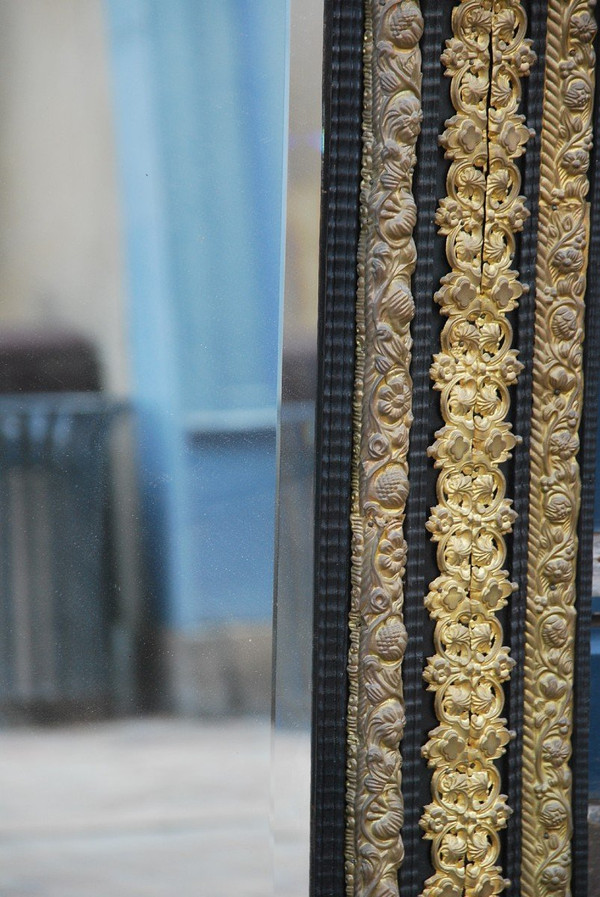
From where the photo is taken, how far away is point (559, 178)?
3.85 ft

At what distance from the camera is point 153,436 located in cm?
113

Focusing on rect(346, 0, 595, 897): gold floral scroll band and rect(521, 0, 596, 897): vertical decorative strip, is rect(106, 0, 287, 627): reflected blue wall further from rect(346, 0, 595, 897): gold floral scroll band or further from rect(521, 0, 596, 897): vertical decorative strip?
rect(521, 0, 596, 897): vertical decorative strip

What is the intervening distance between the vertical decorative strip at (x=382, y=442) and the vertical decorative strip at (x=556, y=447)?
6.8 inches

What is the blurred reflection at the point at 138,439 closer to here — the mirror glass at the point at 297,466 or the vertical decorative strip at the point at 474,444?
the mirror glass at the point at 297,466

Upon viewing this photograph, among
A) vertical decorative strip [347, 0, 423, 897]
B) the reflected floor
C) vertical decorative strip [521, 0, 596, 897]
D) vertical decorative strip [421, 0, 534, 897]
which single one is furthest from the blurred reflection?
vertical decorative strip [521, 0, 596, 897]

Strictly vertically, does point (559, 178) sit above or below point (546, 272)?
above

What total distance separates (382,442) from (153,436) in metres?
0.27

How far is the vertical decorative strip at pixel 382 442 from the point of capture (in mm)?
1110

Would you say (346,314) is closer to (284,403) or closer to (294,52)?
(284,403)

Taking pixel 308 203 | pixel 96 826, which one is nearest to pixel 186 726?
pixel 96 826

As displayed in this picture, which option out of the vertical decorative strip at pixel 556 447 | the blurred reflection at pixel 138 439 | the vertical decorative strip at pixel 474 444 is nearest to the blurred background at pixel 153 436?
the blurred reflection at pixel 138 439

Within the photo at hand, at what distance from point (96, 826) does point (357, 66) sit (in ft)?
3.13

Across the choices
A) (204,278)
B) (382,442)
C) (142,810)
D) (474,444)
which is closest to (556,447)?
(474,444)

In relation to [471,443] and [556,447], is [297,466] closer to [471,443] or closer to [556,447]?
[471,443]
